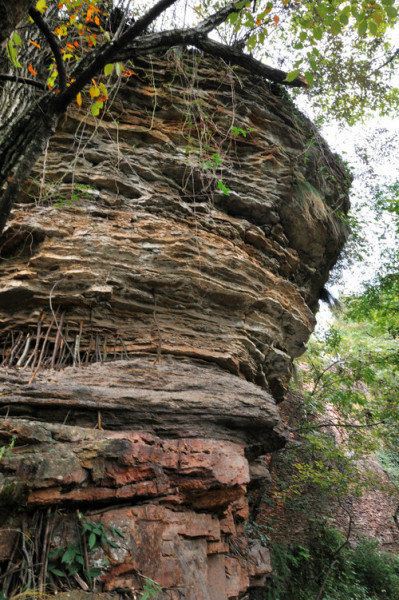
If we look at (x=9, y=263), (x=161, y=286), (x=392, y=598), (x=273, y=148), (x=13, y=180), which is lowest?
(x=392, y=598)

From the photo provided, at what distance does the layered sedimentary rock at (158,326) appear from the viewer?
10.7 ft

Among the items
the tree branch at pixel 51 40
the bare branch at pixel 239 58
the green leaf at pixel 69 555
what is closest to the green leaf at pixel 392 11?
the bare branch at pixel 239 58

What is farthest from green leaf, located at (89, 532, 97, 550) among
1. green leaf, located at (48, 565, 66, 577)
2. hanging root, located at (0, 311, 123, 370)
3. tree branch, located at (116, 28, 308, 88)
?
tree branch, located at (116, 28, 308, 88)

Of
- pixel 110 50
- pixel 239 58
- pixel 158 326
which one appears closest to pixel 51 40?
pixel 110 50

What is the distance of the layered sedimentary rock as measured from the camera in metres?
3.26

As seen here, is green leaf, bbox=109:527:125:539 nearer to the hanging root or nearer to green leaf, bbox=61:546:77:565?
green leaf, bbox=61:546:77:565

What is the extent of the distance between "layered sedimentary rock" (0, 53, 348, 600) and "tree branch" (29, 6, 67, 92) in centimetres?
132

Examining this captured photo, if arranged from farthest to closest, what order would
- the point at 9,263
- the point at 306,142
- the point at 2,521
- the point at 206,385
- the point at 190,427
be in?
the point at 306,142, the point at 9,263, the point at 206,385, the point at 190,427, the point at 2,521

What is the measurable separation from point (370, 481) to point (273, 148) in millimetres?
8574

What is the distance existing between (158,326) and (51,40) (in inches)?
127

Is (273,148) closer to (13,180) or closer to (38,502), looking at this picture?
(13,180)

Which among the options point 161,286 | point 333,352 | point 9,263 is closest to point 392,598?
point 333,352

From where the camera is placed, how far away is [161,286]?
516 cm

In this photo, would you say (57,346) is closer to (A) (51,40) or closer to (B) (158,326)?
(B) (158,326)
